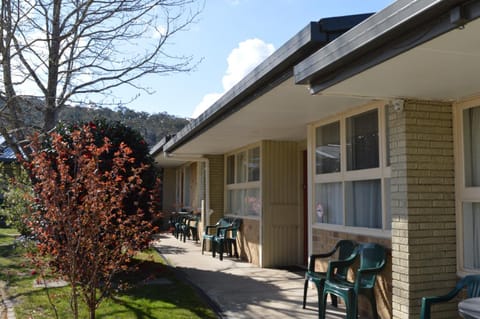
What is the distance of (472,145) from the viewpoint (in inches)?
183

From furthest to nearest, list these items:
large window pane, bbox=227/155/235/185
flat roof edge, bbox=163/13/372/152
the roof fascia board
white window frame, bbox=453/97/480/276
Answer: large window pane, bbox=227/155/235/185 < white window frame, bbox=453/97/480/276 < flat roof edge, bbox=163/13/372/152 < the roof fascia board

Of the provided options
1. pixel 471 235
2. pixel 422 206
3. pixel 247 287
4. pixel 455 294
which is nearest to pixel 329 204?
pixel 247 287

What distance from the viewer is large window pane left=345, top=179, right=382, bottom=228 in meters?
5.73

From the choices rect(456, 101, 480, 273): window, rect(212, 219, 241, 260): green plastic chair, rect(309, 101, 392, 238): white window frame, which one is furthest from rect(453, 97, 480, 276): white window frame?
rect(212, 219, 241, 260): green plastic chair

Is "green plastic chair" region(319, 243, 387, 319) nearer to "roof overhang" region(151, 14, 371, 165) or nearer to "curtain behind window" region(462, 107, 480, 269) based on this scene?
"curtain behind window" region(462, 107, 480, 269)

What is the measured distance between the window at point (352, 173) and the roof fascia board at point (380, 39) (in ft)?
5.80

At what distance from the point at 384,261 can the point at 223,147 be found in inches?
265

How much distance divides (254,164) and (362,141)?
4575mm

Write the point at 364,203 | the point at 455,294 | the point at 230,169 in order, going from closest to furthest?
the point at 455,294
the point at 364,203
the point at 230,169

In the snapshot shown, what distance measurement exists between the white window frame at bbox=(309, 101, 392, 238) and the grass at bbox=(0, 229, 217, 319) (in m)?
2.16

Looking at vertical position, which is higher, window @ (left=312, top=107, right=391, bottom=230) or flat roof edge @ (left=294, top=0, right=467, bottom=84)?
flat roof edge @ (left=294, top=0, right=467, bottom=84)

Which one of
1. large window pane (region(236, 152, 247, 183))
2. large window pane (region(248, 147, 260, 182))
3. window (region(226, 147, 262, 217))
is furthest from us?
large window pane (region(236, 152, 247, 183))

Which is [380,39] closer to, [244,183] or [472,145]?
[472,145]

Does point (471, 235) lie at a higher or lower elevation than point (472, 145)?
lower
